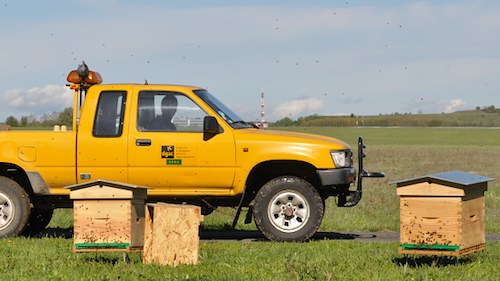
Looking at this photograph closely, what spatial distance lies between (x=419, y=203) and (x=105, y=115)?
5.47m

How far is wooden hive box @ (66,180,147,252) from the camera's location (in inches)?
416

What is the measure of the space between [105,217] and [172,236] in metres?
0.84

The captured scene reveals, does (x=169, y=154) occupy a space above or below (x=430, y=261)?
above

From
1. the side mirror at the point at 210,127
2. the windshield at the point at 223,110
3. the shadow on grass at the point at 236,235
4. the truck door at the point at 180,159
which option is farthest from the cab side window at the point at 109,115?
the shadow on grass at the point at 236,235

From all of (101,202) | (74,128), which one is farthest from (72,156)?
(101,202)

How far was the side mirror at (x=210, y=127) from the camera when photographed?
1314cm

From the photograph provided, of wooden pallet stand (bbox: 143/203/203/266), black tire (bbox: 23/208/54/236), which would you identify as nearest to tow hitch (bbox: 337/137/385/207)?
wooden pallet stand (bbox: 143/203/203/266)

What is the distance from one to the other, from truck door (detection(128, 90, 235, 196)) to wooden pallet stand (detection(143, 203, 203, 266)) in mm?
2728

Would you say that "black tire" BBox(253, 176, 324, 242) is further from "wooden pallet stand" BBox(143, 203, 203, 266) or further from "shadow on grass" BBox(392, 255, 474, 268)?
"wooden pallet stand" BBox(143, 203, 203, 266)

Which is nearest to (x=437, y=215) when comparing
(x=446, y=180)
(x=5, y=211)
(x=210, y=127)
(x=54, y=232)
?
(x=446, y=180)

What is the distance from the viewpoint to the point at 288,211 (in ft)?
43.7

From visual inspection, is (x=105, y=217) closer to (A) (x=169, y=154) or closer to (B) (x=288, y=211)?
(A) (x=169, y=154)

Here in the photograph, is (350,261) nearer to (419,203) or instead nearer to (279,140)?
(419,203)

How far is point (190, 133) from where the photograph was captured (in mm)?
13359
